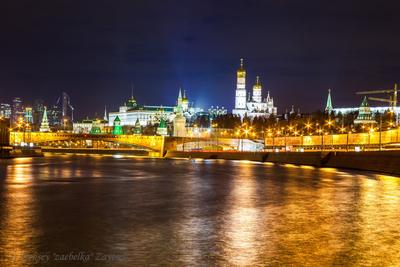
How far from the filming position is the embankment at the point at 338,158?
167 ft

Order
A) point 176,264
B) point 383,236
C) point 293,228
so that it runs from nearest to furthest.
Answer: point 176,264 < point 383,236 < point 293,228

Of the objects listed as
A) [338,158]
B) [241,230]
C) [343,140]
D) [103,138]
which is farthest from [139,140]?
[241,230]

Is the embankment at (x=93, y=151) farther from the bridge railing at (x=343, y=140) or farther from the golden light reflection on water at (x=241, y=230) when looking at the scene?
the golden light reflection on water at (x=241, y=230)

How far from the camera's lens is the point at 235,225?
18.0 metres

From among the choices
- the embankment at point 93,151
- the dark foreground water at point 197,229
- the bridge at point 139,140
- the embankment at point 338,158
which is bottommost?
the embankment at point 93,151

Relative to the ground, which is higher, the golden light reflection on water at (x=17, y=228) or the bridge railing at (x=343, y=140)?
the bridge railing at (x=343, y=140)

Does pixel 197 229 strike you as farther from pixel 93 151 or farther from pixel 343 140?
pixel 93 151

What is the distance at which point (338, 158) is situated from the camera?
65.4 meters

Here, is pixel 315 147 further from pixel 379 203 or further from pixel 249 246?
pixel 249 246

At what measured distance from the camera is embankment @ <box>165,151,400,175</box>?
5100 cm

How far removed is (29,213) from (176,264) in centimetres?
953

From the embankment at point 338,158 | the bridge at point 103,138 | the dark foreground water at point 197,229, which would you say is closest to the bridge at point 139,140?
the bridge at point 103,138

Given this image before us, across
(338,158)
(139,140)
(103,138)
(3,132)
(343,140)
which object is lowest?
(338,158)

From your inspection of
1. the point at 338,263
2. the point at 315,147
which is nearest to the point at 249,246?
the point at 338,263
